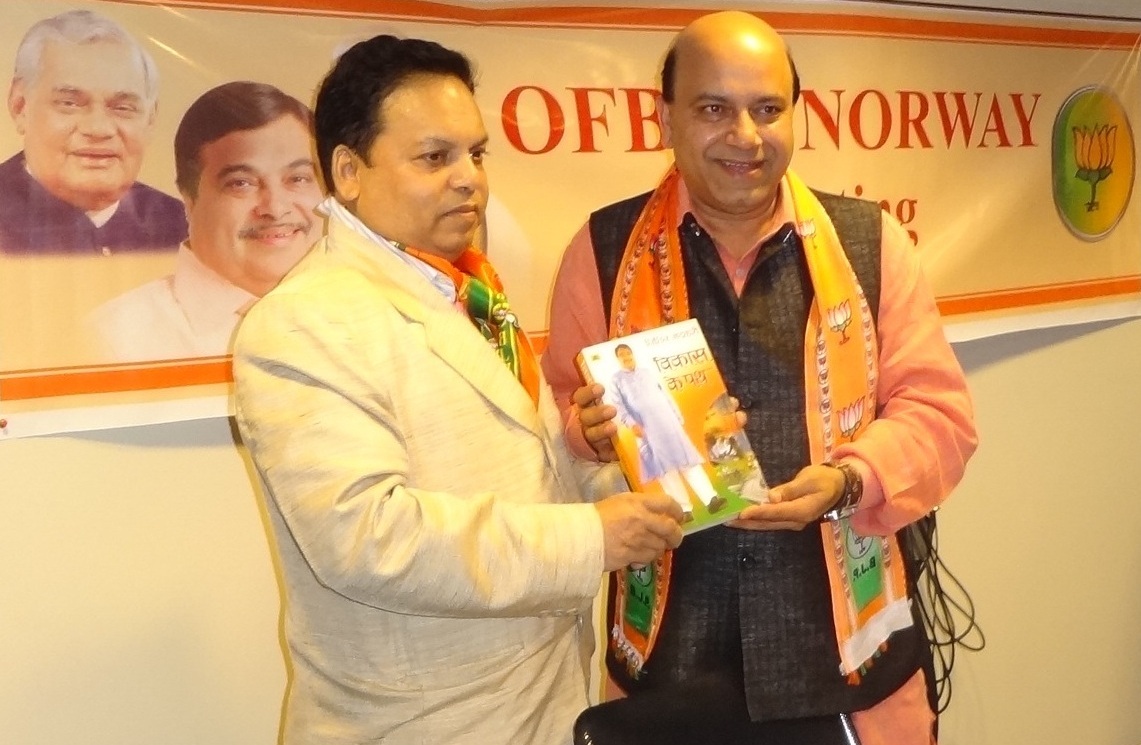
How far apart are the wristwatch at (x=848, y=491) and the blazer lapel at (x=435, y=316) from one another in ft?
1.40

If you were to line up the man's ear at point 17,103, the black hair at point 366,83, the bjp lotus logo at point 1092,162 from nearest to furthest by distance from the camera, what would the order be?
the black hair at point 366,83 → the man's ear at point 17,103 → the bjp lotus logo at point 1092,162

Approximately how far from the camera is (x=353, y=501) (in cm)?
104

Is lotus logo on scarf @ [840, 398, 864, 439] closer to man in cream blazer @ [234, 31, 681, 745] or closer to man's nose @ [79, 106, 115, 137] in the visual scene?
man in cream blazer @ [234, 31, 681, 745]

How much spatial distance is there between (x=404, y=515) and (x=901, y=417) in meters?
0.73

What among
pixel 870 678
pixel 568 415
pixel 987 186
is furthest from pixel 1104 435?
pixel 568 415

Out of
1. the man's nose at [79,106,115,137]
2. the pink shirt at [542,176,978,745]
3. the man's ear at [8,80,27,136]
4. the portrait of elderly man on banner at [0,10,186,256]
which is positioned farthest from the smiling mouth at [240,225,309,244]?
the pink shirt at [542,176,978,745]

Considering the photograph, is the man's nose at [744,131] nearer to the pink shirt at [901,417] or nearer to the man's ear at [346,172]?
the pink shirt at [901,417]

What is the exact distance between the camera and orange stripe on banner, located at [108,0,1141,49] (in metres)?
1.79

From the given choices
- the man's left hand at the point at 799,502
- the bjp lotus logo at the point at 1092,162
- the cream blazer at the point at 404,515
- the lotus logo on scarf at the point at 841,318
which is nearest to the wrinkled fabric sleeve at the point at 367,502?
the cream blazer at the point at 404,515

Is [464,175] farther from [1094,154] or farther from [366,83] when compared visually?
Result: [1094,154]

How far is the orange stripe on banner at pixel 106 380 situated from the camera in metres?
1.62

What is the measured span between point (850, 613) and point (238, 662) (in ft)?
3.53

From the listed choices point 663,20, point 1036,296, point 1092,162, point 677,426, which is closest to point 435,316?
point 677,426

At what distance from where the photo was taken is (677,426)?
1.27 meters
